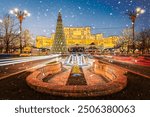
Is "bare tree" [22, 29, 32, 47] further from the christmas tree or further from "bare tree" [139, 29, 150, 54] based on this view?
"bare tree" [139, 29, 150, 54]

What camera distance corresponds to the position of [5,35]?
42.5 m

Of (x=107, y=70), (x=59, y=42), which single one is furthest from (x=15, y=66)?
(x=59, y=42)

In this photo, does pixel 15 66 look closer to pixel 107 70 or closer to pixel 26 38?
pixel 107 70

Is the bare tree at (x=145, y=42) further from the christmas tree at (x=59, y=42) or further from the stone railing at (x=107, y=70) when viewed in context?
the stone railing at (x=107, y=70)

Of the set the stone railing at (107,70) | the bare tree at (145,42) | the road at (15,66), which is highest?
the bare tree at (145,42)

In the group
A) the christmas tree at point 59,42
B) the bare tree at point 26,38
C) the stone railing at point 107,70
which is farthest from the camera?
the christmas tree at point 59,42

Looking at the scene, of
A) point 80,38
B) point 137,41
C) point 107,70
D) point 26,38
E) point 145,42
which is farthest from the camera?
point 80,38

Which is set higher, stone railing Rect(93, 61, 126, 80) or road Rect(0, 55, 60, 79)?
stone railing Rect(93, 61, 126, 80)

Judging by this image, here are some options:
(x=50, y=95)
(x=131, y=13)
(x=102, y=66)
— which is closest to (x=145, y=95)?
(x=50, y=95)

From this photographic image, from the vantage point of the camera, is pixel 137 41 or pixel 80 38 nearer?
pixel 137 41

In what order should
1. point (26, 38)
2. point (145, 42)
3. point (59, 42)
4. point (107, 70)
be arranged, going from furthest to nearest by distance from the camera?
point (26, 38) < point (59, 42) < point (145, 42) < point (107, 70)

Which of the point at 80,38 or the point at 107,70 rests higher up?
the point at 80,38

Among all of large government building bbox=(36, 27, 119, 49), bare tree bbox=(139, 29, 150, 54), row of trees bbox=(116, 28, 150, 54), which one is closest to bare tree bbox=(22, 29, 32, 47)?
row of trees bbox=(116, 28, 150, 54)

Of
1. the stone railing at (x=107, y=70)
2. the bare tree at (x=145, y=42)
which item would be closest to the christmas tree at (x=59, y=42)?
the bare tree at (x=145, y=42)
